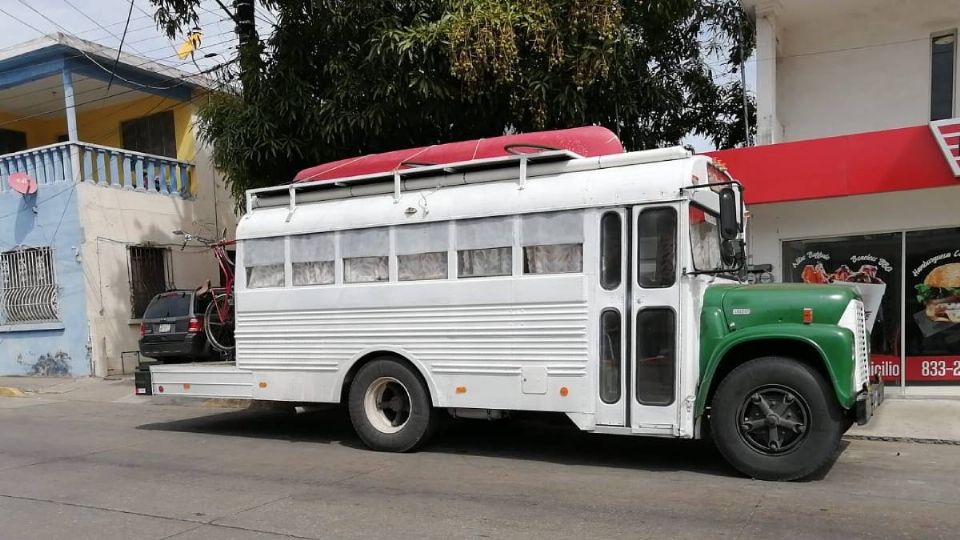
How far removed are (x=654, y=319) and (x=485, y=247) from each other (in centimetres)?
178

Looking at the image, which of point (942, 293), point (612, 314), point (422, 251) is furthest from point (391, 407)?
point (942, 293)

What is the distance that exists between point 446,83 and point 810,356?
617 cm

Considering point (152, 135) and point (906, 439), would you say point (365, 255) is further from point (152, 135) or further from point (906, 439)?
point (152, 135)

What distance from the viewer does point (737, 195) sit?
7234 millimetres

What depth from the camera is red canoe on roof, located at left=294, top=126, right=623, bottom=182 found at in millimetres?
7406

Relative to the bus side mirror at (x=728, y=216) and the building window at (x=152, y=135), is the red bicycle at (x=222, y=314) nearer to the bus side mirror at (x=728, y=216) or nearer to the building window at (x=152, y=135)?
the bus side mirror at (x=728, y=216)

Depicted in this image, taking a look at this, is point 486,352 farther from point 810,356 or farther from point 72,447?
point 72,447

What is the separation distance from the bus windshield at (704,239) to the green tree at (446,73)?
11.8 ft

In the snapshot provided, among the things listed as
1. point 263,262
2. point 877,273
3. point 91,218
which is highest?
point 91,218

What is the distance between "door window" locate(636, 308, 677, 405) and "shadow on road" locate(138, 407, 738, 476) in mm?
846

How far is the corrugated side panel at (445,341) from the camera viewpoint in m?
6.75

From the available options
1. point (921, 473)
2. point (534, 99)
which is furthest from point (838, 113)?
point (921, 473)

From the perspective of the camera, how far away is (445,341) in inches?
289

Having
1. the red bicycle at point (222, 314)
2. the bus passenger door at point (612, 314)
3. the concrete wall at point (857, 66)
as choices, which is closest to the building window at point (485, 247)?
the bus passenger door at point (612, 314)
